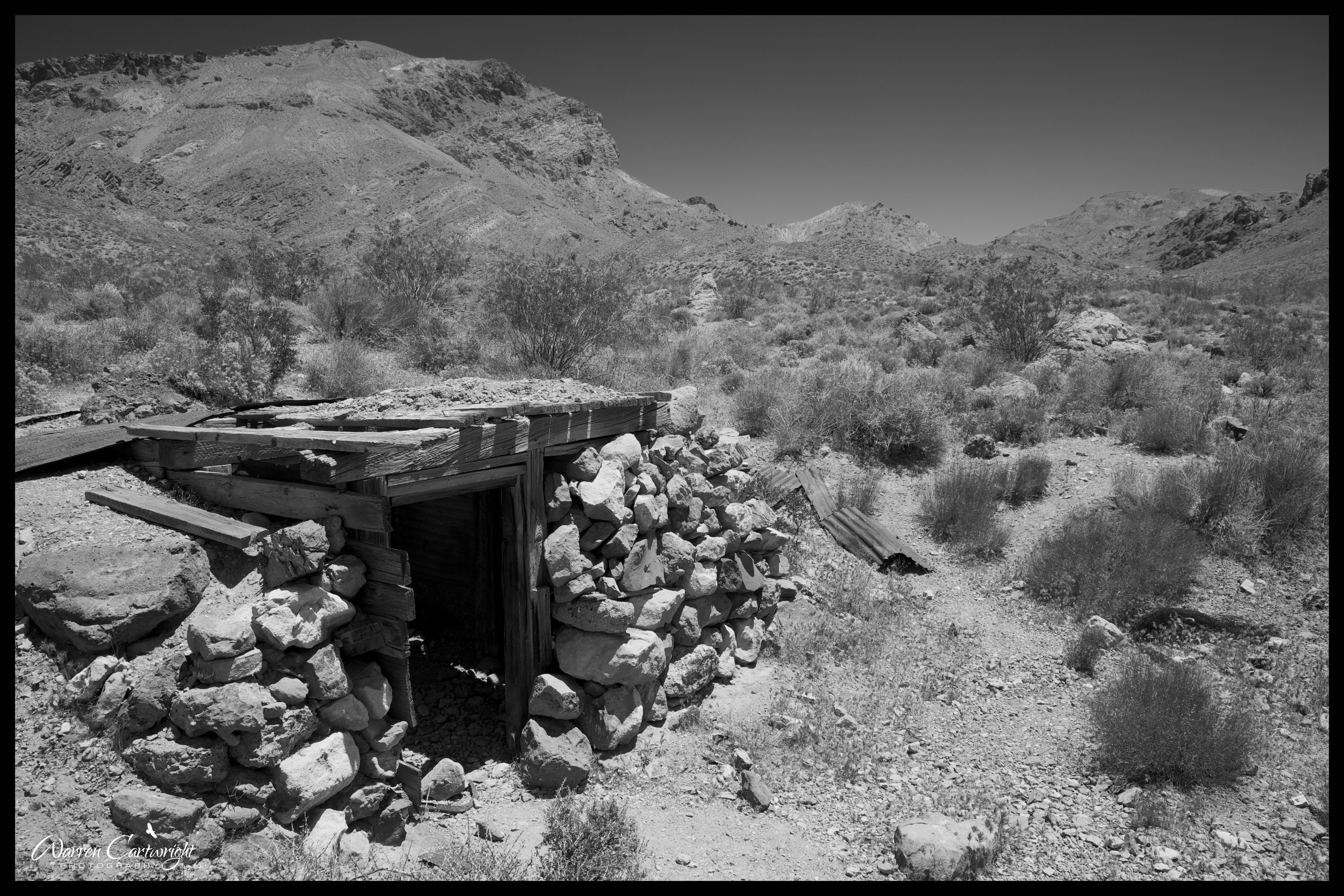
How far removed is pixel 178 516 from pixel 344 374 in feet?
19.0

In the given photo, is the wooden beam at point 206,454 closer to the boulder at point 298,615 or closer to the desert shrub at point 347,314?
the boulder at point 298,615

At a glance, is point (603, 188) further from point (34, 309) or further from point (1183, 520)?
point (1183, 520)

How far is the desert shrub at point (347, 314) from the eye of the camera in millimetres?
12148

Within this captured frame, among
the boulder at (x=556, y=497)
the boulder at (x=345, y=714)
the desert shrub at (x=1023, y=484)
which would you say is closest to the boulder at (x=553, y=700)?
the boulder at (x=556, y=497)

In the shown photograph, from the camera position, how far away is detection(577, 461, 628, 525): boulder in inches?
194

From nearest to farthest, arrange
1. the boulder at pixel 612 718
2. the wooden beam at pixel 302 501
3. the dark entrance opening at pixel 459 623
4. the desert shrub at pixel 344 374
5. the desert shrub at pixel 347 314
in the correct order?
the wooden beam at pixel 302 501 → the boulder at pixel 612 718 → the dark entrance opening at pixel 459 623 → the desert shrub at pixel 344 374 → the desert shrub at pixel 347 314

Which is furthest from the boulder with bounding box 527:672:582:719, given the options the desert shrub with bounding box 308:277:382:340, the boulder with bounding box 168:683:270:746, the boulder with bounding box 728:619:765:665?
the desert shrub with bounding box 308:277:382:340

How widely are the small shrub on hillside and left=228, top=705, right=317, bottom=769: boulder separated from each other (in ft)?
33.8

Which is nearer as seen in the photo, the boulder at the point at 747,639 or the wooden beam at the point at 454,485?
the wooden beam at the point at 454,485

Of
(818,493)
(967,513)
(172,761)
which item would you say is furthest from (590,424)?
(967,513)

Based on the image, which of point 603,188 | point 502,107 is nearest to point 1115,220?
point 603,188

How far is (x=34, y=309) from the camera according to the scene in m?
11.7

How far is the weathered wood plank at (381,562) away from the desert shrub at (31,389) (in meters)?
3.95

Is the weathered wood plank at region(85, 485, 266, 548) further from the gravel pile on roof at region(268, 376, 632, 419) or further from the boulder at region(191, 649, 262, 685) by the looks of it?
the gravel pile on roof at region(268, 376, 632, 419)
